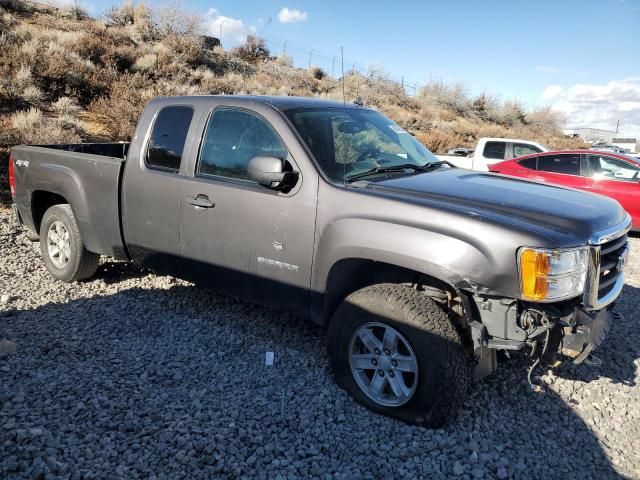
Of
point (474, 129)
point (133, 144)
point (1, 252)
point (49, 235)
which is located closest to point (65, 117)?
point (1, 252)

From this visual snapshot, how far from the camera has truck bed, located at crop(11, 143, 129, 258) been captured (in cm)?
455

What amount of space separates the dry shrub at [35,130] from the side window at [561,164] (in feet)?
31.8

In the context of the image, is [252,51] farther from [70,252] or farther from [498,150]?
[70,252]

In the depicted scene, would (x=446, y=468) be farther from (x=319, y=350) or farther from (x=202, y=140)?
(x=202, y=140)

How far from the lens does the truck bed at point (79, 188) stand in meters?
4.55

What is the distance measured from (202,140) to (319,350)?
1953mm

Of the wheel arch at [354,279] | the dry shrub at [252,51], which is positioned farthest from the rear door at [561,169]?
the dry shrub at [252,51]

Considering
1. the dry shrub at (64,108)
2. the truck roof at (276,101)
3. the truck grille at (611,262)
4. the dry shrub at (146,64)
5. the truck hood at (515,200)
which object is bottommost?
the truck grille at (611,262)

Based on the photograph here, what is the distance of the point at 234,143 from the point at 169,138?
0.74 m

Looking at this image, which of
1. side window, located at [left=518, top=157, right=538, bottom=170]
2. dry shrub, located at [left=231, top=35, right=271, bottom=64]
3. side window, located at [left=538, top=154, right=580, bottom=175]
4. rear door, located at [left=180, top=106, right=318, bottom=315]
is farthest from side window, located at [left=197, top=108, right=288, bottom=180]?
dry shrub, located at [left=231, top=35, right=271, bottom=64]

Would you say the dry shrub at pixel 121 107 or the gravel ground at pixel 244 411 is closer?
the gravel ground at pixel 244 411

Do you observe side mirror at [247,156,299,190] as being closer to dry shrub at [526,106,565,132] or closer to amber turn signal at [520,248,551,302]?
amber turn signal at [520,248,551,302]

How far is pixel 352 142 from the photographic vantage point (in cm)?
382

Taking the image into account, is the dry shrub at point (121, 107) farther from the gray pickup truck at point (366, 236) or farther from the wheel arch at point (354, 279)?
the wheel arch at point (354, 279)
